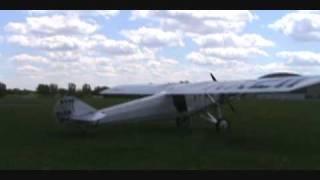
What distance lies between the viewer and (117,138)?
1405cm

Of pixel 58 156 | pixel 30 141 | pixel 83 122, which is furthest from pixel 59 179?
pixel 83 122

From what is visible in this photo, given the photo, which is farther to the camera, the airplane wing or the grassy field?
the airplane wing

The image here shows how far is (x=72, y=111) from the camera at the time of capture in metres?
14.8

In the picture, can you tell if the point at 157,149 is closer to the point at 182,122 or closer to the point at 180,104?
the point at 180,104

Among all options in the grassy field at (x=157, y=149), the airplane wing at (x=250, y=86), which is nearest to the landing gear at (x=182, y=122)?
the grassy field at (x=157, y=149)

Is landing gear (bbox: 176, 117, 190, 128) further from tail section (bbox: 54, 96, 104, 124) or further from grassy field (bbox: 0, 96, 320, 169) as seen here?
tail section (bbox: 54, 96, 104, 124)

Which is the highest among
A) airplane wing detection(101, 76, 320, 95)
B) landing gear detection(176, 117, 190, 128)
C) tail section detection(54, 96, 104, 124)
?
airplane wing detection(101, 76, 320, 95)

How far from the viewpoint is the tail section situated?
14789mm

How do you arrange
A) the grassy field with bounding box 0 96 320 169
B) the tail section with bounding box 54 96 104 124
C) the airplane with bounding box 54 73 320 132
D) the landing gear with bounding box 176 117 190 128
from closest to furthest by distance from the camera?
the grassy field with bounding box 0 96 320 169 < the airplane with bounding box 54 73 320 132 < the tail section with bounding box 54 96 104 124 < the landing gear with bounding box 176 117 190 128

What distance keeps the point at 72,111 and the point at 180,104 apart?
3.76m

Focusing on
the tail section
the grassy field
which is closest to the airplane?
the tail section

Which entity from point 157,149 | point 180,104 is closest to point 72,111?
point 180,104
